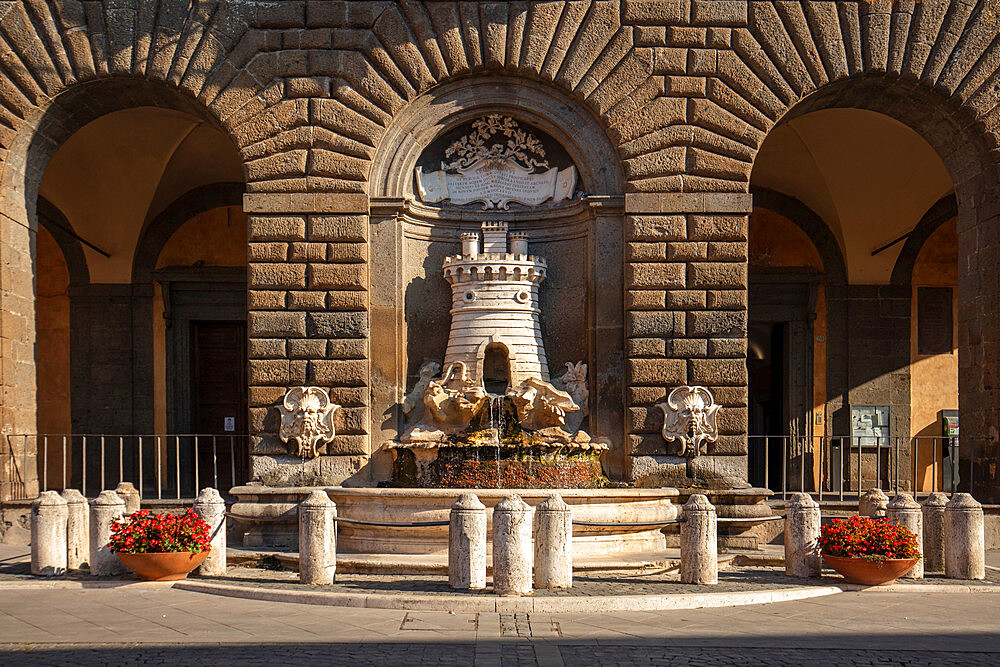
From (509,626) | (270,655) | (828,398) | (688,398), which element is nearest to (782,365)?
(828,398)

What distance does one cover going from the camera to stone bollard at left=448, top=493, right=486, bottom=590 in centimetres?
972

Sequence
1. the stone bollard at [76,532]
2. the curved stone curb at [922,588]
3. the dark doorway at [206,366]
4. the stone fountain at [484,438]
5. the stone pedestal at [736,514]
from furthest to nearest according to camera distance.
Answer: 1. the dark doorway at [206,366]
2. the stone pedestal at [736,514]
3. the stone fountain at [484,438]
4. the stone bollard at [76,532]
5. the curved stone curb at [922,588]

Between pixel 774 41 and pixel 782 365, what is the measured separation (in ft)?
22.7

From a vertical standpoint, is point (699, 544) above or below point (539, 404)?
below

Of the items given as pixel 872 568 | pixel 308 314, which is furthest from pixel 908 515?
pixel 308 314

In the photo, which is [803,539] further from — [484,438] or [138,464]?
[138,464]

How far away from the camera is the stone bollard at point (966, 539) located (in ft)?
35.2

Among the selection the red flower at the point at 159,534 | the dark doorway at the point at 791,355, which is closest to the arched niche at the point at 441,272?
the red flower at the point at 159,534

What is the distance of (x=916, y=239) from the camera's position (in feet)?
61.3

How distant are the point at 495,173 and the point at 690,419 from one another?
13.7 ft

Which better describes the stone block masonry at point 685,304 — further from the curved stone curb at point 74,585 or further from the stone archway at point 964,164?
the curved stone curb at point 74,585

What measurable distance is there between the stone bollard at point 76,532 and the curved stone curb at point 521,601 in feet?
7.86

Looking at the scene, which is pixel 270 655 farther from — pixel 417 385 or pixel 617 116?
pixel 617 116

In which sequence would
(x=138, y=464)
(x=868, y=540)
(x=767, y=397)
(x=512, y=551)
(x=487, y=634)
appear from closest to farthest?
(x=487, y=634) → (x=512, y=551) → (x=868, y=540) → (x=138, y=464) → (x=767, y=397)
